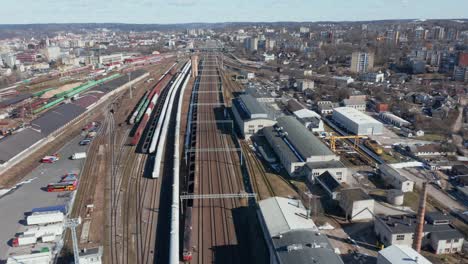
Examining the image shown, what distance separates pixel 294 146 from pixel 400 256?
29.9 feet

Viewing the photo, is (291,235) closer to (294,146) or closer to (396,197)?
(396,197)

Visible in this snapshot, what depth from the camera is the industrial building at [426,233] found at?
11727 millimetres

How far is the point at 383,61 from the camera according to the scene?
53.3 metres

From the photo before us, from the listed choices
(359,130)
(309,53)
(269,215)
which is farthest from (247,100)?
(309,53)

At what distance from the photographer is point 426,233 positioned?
39.4 ft

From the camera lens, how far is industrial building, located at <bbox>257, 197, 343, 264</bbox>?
32.2 feet

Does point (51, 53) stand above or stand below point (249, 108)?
above

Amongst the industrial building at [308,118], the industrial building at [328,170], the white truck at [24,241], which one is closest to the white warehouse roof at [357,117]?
the industrial building at [308,118]

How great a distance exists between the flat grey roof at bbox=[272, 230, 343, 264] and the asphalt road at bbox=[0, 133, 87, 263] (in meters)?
7.61

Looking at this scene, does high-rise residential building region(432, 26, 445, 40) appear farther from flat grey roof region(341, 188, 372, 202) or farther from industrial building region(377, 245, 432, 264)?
industrial building region(377, 245, 432, 264)

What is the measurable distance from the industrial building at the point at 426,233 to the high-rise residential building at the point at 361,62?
38619 mm

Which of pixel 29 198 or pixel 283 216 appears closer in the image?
pixel 283 216

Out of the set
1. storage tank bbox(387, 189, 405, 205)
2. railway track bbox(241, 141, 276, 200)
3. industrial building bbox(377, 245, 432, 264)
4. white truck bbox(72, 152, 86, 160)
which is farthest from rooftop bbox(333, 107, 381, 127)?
white truck bbox(72, 152, 86, 160)

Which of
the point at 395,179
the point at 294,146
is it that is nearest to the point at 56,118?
the point at 294,146
